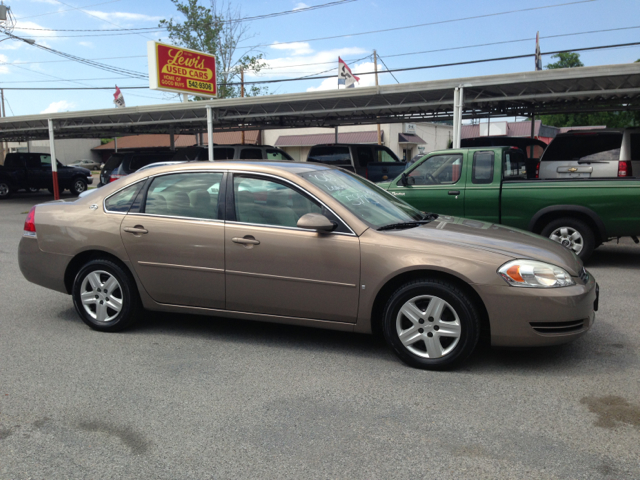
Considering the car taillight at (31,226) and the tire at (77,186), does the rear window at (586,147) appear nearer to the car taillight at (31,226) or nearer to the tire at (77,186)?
the car taillight at (31,226)

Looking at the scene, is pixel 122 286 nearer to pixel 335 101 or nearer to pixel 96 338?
pixel 96 338

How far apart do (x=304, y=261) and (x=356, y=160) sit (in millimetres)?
12263

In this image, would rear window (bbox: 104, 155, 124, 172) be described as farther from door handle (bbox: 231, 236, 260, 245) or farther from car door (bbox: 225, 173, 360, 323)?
door handle (bbox: 231, 236, 260, 245)

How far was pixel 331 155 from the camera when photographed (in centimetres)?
1652

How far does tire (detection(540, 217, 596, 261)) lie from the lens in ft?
25.8

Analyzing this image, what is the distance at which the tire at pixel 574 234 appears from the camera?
785 centimetres

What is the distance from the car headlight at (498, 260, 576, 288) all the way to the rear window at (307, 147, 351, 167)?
1253 centimetres

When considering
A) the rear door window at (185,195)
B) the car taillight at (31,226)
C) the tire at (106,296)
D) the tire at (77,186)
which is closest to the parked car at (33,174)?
the tire at (77,186)

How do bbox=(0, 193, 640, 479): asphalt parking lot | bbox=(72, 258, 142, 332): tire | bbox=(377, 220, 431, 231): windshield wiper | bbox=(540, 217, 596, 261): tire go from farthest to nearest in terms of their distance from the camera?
bbox=(540, 217, 596, 261): tire
bbox=(72, 258, 142, 332): tire
bbox=(377, 220, 431, 231): windshield wiper
bbox=(0, 193, 640, 479): asphalt parking lot

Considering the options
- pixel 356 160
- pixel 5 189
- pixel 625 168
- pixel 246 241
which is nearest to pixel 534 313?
pixel 246 241

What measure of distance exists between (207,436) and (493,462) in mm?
1610

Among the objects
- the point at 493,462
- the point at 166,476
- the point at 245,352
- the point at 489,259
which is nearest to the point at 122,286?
the point at 245,352

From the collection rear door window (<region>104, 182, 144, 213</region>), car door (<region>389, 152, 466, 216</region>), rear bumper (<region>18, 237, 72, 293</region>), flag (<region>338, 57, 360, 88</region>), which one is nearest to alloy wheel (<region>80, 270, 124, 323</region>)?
rear bumper (<region>18, 237, 72, 293</region>)

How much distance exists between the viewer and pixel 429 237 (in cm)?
429
